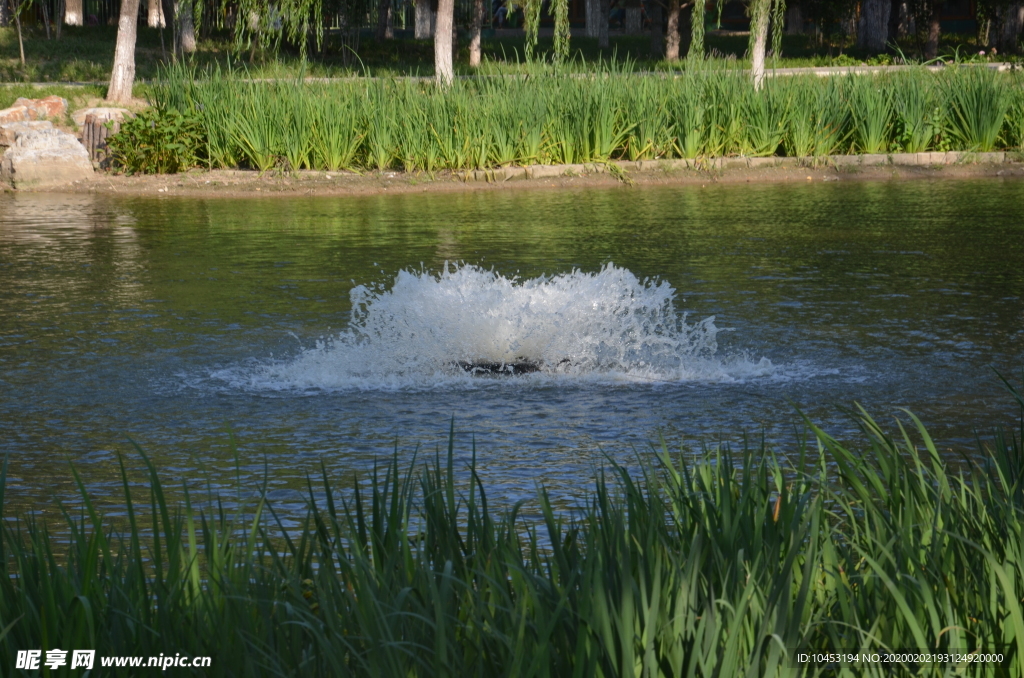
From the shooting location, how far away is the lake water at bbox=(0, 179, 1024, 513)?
669 centimetres

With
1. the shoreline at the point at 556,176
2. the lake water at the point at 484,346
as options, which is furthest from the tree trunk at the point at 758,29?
the lake water at the point at 484,346

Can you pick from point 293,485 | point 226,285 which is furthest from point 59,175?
point 293,485

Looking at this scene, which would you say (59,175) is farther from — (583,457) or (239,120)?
(583,457)

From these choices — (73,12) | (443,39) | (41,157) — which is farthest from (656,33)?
A: (41,157)

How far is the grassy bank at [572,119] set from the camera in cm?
2064

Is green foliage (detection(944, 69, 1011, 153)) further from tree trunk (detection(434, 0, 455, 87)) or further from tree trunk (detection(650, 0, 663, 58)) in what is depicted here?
tree trunk (detection(650, 0, 663, 58))

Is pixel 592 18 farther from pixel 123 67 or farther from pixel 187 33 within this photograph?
pixel 123 67

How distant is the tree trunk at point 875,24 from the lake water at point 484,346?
29.9 metres

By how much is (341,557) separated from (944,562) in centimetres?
149

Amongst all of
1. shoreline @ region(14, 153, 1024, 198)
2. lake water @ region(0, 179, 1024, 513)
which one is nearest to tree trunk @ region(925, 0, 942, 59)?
shoreline @ region(14, 153, 1024, 198)

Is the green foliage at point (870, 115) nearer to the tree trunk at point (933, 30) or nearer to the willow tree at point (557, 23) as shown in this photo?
the willow tree at point (557, 23)

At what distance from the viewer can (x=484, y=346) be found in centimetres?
849

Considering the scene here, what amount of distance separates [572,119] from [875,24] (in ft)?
83.4

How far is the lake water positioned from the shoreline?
5.16 meters
